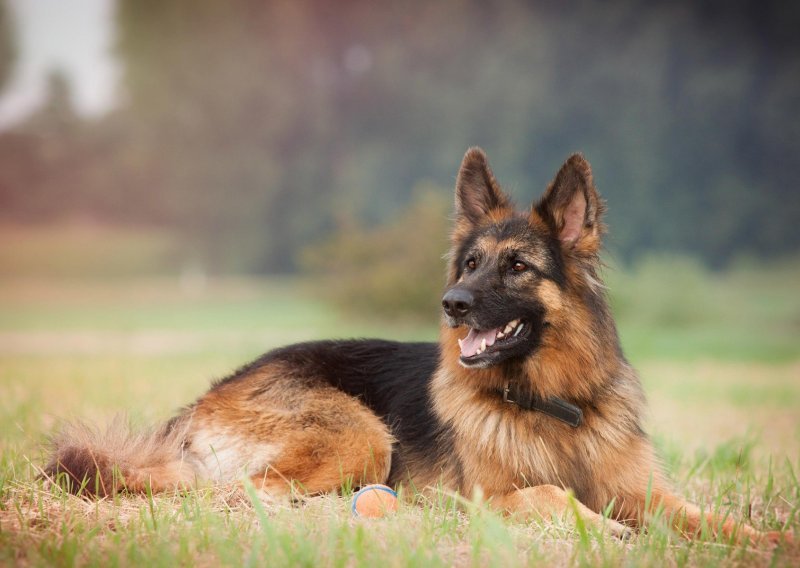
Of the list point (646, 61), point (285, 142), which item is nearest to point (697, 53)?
point (646, 61)

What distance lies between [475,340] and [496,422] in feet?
1.71

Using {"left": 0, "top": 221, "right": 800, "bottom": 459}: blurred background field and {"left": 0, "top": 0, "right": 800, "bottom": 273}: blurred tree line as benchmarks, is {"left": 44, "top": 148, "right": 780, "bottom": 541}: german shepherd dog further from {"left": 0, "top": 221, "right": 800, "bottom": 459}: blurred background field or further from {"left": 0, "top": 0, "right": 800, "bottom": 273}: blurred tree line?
{"left": 0, "top": 0, "right": 800, "bottom": 273}: blurred tree line

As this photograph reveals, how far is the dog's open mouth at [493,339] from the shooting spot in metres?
3.98

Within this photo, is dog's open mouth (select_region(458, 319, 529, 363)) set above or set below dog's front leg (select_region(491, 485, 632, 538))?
above

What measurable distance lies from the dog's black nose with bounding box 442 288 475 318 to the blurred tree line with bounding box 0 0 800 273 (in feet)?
95.5

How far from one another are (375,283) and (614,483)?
603 inches

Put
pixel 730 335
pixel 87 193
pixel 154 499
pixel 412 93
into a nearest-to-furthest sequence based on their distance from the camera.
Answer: pixel 154 499
pixel 730 335
pixel 87 193
pixel 412 93

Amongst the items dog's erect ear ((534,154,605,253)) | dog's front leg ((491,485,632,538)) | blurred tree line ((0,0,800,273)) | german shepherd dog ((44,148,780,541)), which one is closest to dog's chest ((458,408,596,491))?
german shepherd dog ((44,148,780,541))

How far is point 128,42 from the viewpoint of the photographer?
126 feet

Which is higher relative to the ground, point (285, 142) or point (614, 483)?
point (285, 142)

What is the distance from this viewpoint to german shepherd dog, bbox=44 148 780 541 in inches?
157

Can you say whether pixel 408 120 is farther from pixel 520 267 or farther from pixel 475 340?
Result: pixel 475 340

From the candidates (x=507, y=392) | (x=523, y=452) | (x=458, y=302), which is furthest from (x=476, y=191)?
(x=523, y=452)

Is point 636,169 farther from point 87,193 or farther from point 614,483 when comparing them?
point 614,483
